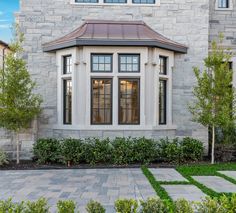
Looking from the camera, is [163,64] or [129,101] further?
[163,64]

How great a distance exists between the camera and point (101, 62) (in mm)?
9227

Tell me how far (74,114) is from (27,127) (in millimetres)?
1519

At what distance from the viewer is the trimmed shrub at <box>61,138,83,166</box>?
8578mm

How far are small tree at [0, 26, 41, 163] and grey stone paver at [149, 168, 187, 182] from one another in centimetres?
401

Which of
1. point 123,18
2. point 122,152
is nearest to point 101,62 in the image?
point 123,18

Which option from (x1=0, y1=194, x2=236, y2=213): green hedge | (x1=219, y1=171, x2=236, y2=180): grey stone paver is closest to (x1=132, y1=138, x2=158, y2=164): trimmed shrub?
(x1=219, y1=171, x2=236, y2=180): grey stone paver

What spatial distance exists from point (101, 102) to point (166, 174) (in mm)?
3148

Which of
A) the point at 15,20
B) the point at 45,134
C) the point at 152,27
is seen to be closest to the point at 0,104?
the point at 45,134

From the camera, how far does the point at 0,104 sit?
8438 mm

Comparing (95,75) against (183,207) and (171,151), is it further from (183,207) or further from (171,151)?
(183,207)

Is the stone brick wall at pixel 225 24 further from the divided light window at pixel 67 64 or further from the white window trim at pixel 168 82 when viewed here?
the divided light window at pixel 67 64

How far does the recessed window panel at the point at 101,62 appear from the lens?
9.19m

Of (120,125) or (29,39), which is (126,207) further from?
(29,39)

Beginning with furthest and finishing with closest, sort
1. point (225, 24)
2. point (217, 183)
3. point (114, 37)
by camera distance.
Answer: point (225, 24) < point (114, 37) < point (217, 183)
